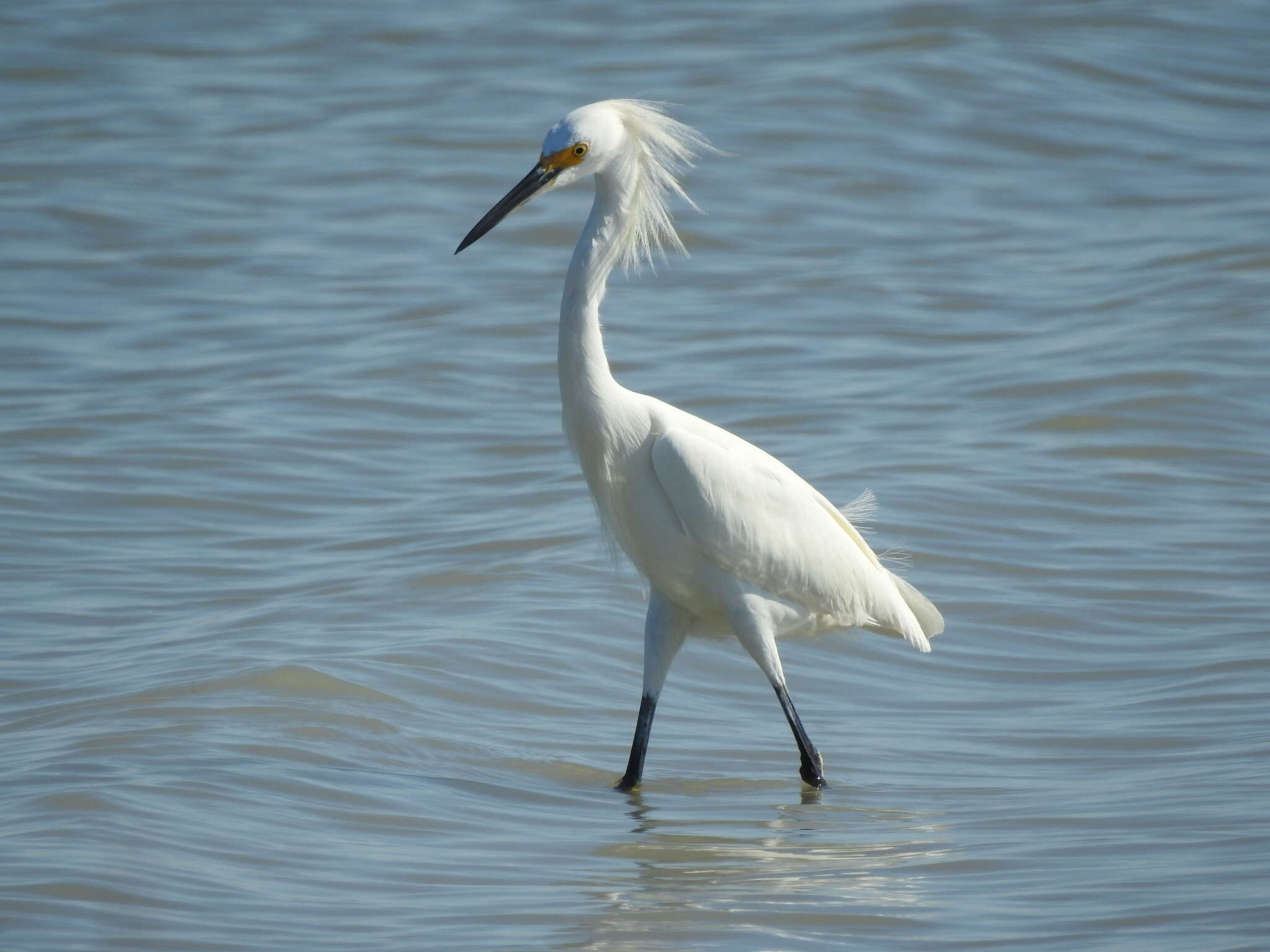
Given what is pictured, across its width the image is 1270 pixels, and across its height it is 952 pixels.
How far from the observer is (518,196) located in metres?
5.30

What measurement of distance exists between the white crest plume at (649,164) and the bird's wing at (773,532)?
0.66m

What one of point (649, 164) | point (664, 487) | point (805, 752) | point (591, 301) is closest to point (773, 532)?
point (664, 487)

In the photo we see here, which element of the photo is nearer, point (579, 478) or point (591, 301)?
point (591, 301)

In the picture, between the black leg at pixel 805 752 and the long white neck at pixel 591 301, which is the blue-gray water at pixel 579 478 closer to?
the black leg at pixel 805 752

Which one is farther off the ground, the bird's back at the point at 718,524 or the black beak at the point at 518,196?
the black beak at the point at 518,196

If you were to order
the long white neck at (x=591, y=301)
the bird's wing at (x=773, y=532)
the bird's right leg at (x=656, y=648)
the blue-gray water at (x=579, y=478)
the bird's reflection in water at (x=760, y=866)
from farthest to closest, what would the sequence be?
the bird's right leg at (x=656, y=648), the bird's wing at (x=773, y=532), the long white neck at (x=591, y=301), the blue-gray water at (x=579, y=478), the bird's reflection in water at (x=760, y=866)

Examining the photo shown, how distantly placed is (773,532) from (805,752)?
0.72 m

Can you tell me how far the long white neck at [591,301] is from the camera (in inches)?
203

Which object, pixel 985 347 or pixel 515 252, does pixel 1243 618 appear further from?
pixel 515 252

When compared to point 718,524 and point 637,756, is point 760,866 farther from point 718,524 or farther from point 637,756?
point 718,524

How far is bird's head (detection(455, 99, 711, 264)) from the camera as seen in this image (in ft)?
17.0

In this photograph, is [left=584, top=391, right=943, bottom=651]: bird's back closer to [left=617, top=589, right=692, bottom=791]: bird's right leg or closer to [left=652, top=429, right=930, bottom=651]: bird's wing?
[left=652, top=429, right=930, bottom=651]: bird's wing

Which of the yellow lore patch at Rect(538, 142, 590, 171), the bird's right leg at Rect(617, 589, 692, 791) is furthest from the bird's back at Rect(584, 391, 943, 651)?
the yellow lore patch at Rect(538, 142, 590, 171)

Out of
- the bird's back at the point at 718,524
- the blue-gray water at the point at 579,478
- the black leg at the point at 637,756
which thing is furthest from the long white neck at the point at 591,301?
the blue-gray water at the point at 579,478
